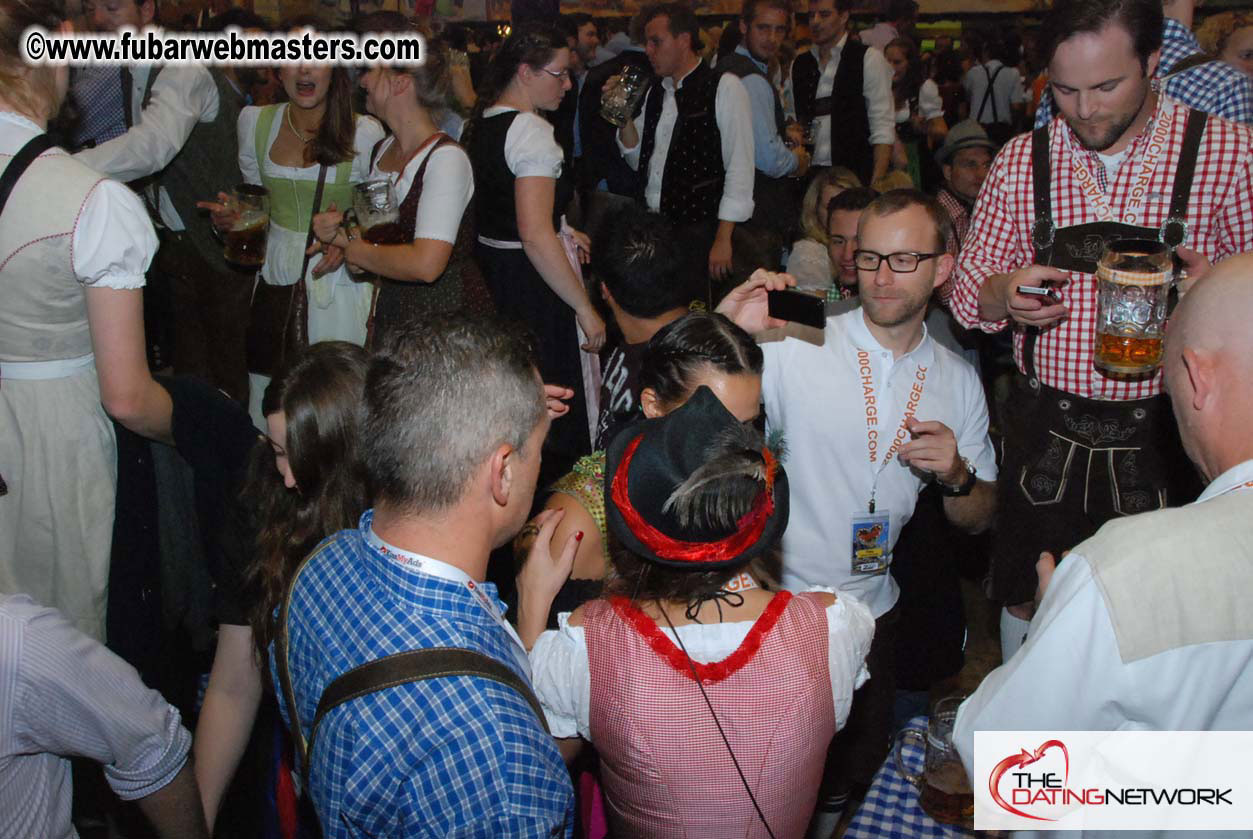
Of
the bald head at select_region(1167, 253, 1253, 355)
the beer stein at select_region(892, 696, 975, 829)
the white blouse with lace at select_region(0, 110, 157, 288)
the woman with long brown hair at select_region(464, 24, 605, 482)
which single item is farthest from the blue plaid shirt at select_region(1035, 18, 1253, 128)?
the white blouse with lace at select_region(0, 110, 157, 288)

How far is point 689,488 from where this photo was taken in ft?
5.38

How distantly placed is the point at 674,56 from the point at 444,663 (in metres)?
4.35

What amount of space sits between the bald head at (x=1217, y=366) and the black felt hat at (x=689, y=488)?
2.14ft

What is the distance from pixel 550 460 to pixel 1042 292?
7.16 feet

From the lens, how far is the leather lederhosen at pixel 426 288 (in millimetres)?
3500

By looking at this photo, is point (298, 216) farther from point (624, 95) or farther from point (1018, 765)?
point (1018, 765)

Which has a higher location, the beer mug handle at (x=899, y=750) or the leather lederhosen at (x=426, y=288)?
the leather lederhosen at (x=426, y=288)

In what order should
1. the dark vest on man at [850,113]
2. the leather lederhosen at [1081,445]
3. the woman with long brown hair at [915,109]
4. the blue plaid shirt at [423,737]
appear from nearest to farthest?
1. the blue plaid shirt at [423,737]
2. the leather lederhosen at [1081,445]
3. the dark vest on man at [850,113]
4. the woman with long brown hair at [915,109]

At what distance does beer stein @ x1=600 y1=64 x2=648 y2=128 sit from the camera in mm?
5137

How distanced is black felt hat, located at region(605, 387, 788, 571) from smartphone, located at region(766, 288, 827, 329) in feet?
2.55

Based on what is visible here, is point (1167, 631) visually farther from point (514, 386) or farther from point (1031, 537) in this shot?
point (1031, 537)

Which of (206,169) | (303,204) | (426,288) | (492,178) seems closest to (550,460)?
(426,288)

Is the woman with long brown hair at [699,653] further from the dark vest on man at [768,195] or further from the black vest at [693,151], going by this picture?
the dark vest on man at [768,195]

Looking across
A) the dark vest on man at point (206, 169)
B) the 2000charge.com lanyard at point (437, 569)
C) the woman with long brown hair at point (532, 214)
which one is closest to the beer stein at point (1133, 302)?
the 2000charge.com lanyard at point (437, 569)
